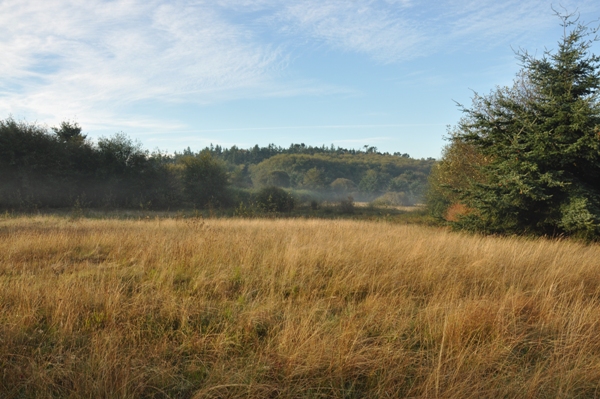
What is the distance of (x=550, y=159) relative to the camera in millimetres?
11094

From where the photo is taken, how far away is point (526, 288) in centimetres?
561

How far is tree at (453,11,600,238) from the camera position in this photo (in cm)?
1035

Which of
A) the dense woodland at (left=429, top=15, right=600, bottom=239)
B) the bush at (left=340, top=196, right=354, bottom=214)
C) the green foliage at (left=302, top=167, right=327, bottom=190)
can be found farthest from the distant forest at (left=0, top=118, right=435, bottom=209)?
the green foliage at (left=302, top=167, right=327, bottom=190)

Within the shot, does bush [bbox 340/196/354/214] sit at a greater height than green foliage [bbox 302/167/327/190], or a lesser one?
lesser

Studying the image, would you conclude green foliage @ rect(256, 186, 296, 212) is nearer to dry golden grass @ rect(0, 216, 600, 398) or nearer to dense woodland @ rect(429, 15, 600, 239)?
dense woodland @ rect(429, 15, 600, 239)

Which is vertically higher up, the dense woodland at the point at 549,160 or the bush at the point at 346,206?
the dense woodland at the point at 549,160

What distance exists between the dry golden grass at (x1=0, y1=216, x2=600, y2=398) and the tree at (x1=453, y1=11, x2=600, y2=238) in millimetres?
4541

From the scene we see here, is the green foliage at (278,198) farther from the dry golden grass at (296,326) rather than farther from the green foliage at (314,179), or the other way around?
the green foliage at (314,179)

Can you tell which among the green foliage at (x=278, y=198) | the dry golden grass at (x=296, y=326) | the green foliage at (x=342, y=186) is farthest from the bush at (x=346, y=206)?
the green foliage at (x=342, y=186)

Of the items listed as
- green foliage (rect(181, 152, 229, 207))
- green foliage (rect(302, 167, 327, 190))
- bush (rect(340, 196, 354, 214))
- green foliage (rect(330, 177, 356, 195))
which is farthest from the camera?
green foliage (rect(330, 177, 356, 195))

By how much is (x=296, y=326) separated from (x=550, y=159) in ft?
34.1

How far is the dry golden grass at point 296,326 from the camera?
312 cm

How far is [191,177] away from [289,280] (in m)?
38.3

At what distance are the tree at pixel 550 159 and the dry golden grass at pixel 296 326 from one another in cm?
454
